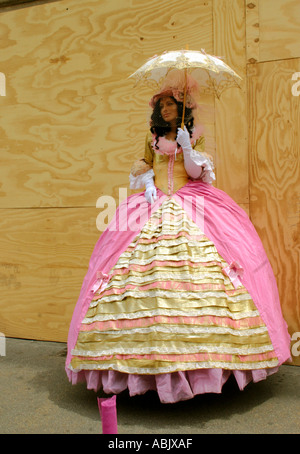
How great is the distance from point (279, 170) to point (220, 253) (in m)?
0.97

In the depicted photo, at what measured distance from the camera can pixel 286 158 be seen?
11.7 feet

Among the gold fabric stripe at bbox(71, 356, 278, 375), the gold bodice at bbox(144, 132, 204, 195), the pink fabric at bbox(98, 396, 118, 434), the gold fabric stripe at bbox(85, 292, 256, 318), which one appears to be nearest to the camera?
the pink fabric at bbox(98, 396, 118, 434)

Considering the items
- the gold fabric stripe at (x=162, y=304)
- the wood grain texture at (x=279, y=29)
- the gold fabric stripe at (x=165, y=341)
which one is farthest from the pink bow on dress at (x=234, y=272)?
the wood grain texture at (x=279, y=29)

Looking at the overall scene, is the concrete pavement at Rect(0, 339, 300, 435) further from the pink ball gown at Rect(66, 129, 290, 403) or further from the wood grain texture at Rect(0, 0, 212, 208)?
the wood grain texture at Rect(0, 0, 212, 208)

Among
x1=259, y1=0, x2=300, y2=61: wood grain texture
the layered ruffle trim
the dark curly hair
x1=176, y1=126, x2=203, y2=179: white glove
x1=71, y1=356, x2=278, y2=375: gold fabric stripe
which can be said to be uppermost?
x1=259, y1=0, x2=300, y2=61: wood grain texture

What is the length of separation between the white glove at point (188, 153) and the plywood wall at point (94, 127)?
55 cm

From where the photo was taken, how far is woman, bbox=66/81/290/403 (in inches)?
104

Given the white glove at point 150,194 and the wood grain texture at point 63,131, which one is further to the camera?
the wood grain texture at point 63,131

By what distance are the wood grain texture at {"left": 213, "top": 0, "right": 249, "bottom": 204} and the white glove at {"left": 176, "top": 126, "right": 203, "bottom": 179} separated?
0.54 metres

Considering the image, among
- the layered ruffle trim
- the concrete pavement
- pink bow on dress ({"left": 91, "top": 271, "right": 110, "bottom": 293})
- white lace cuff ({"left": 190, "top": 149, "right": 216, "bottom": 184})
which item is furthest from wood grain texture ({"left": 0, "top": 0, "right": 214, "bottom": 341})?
the layered ruffle trim

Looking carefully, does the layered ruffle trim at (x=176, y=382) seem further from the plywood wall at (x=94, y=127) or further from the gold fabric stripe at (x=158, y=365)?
the plywood wall at (x=94, y=127)

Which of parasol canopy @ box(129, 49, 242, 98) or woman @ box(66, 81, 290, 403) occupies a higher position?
parasol canopy @ box(129, 49, 242, 98)

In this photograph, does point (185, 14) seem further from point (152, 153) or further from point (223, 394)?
point (223, 394)

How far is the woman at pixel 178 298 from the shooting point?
2631 mm
